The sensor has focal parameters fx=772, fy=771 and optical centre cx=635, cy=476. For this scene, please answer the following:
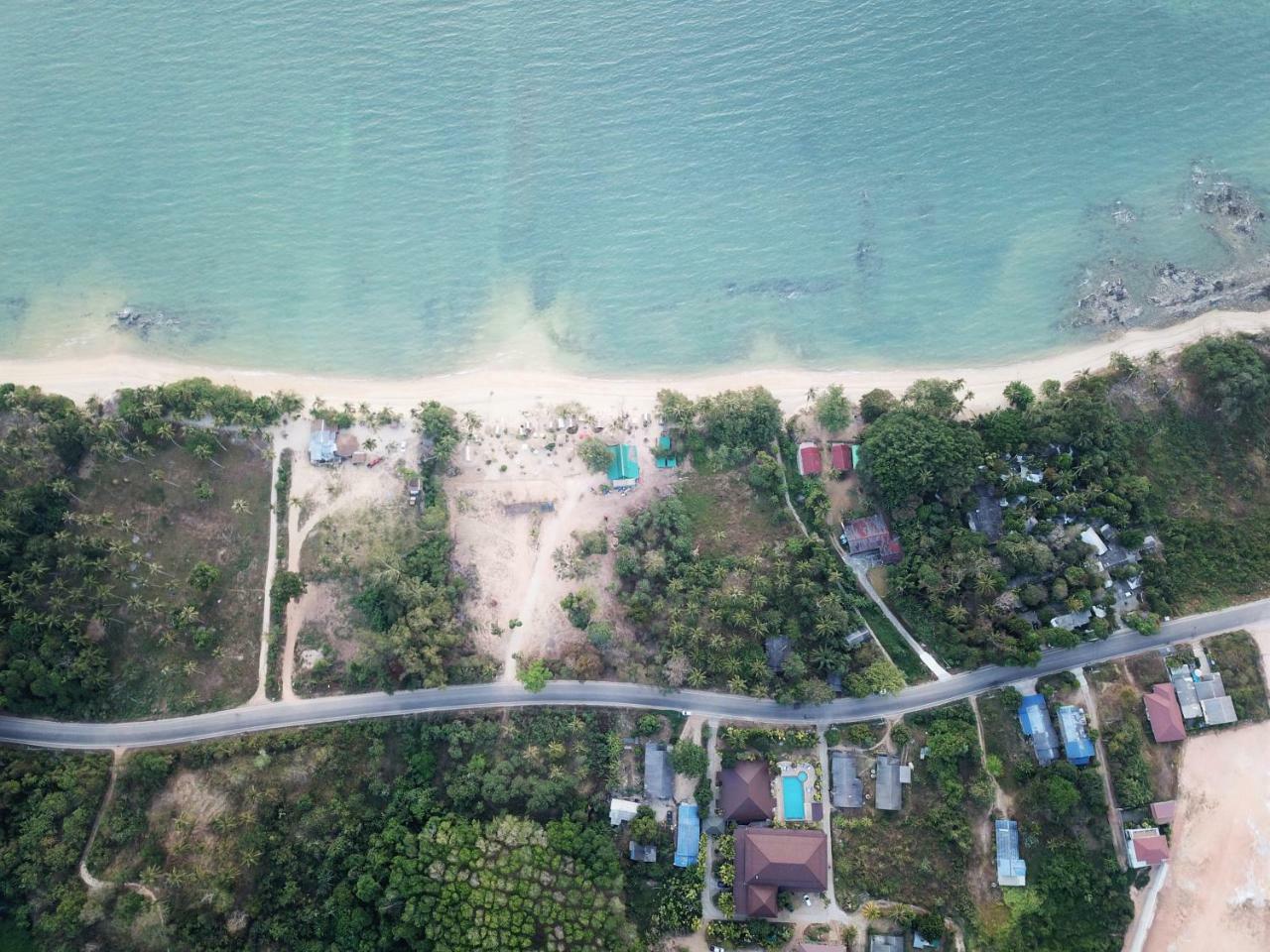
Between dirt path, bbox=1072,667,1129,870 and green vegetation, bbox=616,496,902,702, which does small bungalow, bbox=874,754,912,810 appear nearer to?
green vegetation, bbox=616,496,902,702

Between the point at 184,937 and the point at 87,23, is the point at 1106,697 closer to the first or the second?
the point at 184,937

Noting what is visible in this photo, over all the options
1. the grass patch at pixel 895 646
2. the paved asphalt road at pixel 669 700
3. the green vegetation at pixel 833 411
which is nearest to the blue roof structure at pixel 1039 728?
the paved asphalt road at pixel 669 700

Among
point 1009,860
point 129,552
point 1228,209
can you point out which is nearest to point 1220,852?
point 1009,860

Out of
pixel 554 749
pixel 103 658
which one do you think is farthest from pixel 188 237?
pixel 554 749

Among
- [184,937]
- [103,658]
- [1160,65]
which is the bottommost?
[184,937]

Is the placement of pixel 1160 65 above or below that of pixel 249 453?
above
